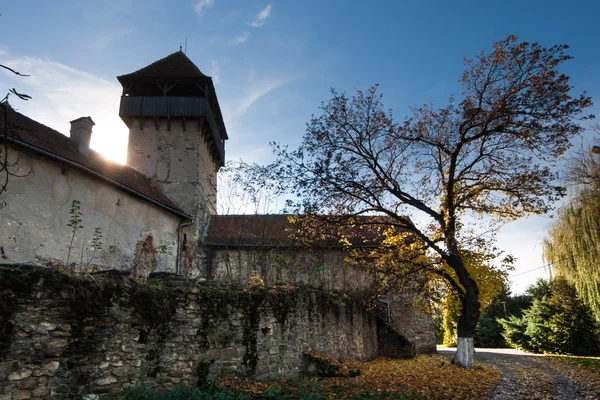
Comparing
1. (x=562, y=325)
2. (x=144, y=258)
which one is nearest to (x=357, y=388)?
(x=144, y=258)

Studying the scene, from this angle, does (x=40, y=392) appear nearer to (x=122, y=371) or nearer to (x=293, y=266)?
(x=122, y=371)

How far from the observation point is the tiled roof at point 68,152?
1086 cm

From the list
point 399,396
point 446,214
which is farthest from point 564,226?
point 399,396

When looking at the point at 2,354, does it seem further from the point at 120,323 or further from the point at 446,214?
the point at 446,214

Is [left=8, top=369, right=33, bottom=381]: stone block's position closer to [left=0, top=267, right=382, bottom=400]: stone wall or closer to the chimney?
[left=0, top=267, right=382, bottom=400]: stone wall

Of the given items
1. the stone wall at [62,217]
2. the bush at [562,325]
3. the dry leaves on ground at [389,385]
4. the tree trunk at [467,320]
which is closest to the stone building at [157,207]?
the stone wall at [62,217]

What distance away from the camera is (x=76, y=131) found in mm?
14484

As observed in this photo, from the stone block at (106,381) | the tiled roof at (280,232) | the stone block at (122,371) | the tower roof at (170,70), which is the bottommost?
the stone block at (106,381)

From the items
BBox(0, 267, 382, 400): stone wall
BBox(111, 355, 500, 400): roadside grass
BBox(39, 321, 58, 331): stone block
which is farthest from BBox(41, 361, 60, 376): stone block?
BBox(111, 355, 500, 400): roadside grass

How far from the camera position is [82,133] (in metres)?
14.5

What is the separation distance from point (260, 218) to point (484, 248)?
10.7 metres

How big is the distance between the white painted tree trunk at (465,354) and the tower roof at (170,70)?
16.0 meters

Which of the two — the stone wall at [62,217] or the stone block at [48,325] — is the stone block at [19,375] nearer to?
the stone block at [48,325]

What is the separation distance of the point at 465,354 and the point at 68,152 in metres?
13.9
